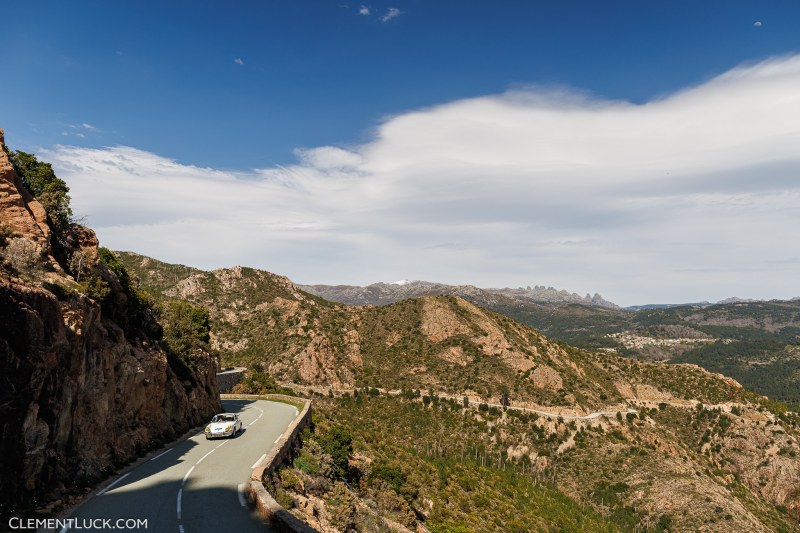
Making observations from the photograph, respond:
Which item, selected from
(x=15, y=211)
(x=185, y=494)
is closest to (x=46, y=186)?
(x=15, y=211)

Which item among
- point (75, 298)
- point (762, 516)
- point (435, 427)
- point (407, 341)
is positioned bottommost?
point (762, 516)

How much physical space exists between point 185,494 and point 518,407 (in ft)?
255

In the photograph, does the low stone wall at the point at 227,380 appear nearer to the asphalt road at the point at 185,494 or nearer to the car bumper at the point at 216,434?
the car bumper at the point at 216,434

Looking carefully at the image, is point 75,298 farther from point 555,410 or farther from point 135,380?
point 555,410

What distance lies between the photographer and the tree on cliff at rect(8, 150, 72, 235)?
24.2m

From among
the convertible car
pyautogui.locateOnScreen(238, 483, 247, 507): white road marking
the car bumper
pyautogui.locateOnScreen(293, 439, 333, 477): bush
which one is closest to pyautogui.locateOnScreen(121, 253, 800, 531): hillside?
pyautogui.locateOnScreen(293, 439, 333, 477): bush

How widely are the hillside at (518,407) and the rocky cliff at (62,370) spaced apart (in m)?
24.1

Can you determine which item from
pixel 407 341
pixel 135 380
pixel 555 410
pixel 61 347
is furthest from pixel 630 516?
pixel 61 347

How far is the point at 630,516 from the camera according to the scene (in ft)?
201

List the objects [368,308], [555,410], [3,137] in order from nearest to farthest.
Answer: [3,137]
[555,410]
[368,308]

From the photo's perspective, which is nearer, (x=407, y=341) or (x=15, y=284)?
(x=15, y=284)

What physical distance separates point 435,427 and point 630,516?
31.7 m

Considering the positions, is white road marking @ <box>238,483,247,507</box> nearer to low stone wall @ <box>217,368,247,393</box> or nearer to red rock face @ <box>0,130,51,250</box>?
red rock face @ <box>0,130,51,250</box>

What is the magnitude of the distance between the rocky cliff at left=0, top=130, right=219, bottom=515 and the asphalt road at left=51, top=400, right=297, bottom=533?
1508 mm
